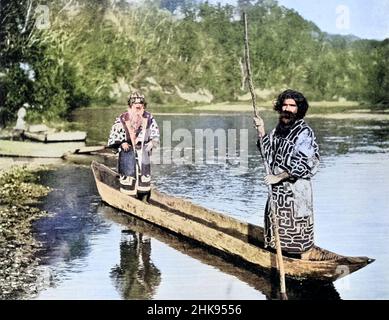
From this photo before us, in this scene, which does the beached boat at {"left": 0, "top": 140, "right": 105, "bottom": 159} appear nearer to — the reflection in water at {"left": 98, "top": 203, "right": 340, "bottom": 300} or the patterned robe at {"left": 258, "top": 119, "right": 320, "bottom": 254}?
the reflection in water at {"left": 98, "top": 203, "right": 340, "bottom": 300}

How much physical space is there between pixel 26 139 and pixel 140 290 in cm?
132

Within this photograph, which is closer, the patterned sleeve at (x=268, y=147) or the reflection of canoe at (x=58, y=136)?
the patterned sleeve at (x=268, y=147)

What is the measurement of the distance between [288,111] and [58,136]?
67.5 inches

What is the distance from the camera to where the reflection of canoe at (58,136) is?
4.03 metres

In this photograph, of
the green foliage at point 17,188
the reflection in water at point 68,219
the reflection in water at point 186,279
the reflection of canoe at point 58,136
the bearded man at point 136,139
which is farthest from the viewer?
the reflection of canoe at point 58,136

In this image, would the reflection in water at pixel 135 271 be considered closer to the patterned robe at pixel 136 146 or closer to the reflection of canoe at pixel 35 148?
the patterned robe at pixel 136 146

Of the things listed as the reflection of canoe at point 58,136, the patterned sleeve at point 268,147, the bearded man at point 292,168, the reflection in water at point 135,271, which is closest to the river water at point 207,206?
the reflection in water at point 135,271

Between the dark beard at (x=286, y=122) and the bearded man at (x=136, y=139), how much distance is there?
0.99 m

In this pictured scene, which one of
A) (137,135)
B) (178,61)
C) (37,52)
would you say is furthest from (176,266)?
(37,52)

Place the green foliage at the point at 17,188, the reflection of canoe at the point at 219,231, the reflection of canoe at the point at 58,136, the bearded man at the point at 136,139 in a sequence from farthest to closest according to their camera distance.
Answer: the reflection of canoe at the point at 58,136 < the bearded man at the point at 136,139 < the green foliage at the point at 17,188 < the reflection of canoe at the point at 219,231

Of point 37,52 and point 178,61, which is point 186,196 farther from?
point 37,52

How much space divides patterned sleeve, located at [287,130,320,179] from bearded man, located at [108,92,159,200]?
107 centimetres

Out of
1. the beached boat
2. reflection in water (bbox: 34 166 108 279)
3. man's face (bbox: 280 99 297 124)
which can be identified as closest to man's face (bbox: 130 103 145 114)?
the beached boat

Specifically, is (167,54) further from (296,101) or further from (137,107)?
(296,101)
